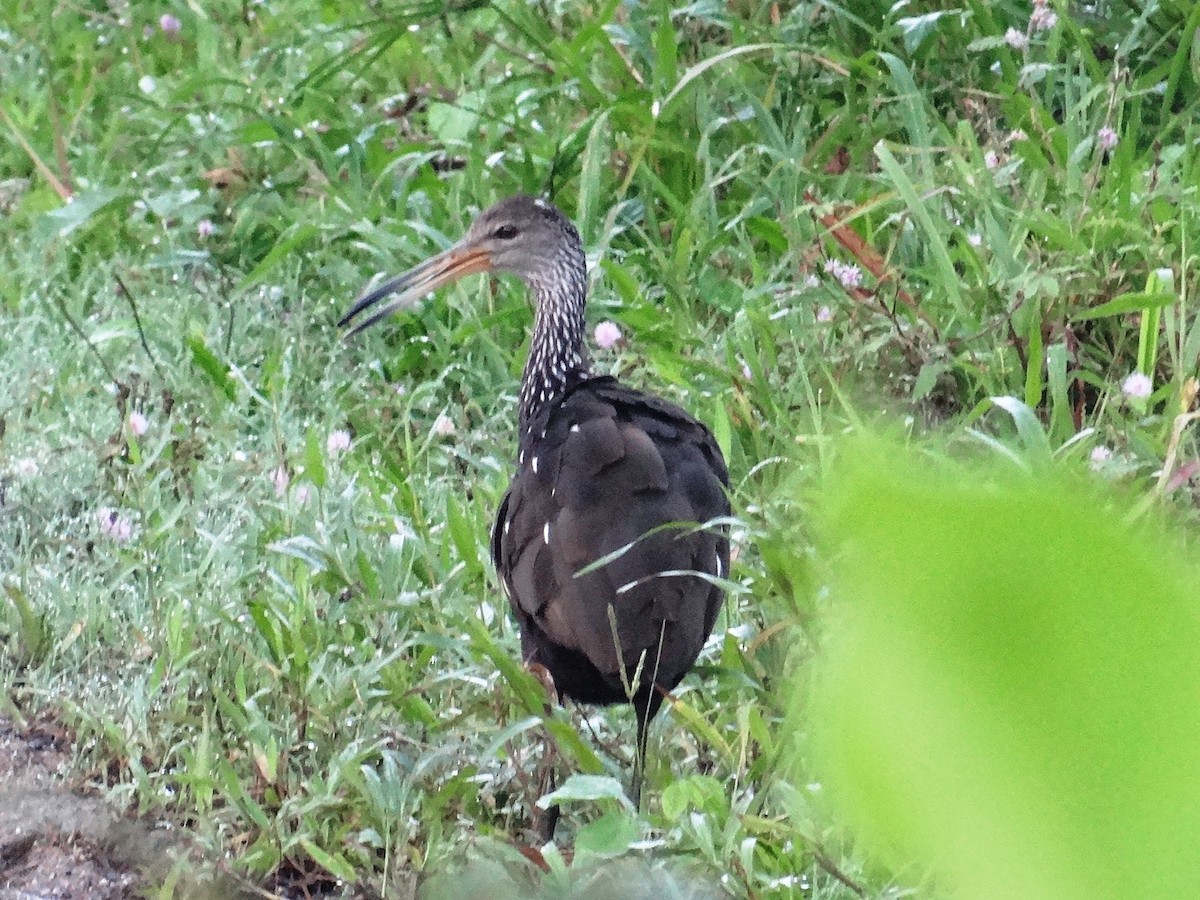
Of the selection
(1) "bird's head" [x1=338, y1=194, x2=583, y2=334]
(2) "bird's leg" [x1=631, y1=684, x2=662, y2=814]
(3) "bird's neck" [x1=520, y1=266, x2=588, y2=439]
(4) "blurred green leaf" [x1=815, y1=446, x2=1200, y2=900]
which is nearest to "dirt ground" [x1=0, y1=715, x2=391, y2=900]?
Answer: (2) "bird's leg" [x1=631, y1=684, x2=662, y2=814]

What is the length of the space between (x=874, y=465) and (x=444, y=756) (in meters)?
2.62

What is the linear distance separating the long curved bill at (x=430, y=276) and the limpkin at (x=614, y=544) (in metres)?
0.99

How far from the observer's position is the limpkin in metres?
2.81

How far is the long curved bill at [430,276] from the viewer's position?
4457 mm

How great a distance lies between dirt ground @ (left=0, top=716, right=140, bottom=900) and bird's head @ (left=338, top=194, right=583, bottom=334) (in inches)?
65.9

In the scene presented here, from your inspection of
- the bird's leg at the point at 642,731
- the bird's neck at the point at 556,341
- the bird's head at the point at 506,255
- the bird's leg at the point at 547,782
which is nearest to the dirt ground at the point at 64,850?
the bird's leg at the point at 547,782

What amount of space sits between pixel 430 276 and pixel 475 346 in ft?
1.31

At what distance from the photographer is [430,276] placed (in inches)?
177

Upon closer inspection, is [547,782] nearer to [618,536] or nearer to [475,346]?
[618,536]

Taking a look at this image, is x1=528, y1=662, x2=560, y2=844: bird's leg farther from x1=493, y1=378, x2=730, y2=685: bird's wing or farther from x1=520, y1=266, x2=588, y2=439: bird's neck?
x1=520, y1=266, x2=588, y2=439: bird's neck

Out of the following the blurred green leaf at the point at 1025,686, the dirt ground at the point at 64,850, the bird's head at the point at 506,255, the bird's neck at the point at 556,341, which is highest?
the blurred green leaf at the point at 1025,686

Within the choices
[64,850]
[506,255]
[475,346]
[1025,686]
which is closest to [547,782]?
[64,850]

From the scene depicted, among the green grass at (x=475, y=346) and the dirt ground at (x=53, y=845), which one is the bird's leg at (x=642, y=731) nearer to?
the green grass at (x=475, y=346)

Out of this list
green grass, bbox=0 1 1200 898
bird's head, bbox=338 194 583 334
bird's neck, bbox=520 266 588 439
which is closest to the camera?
green grass, bbox=0 1 1200 898
